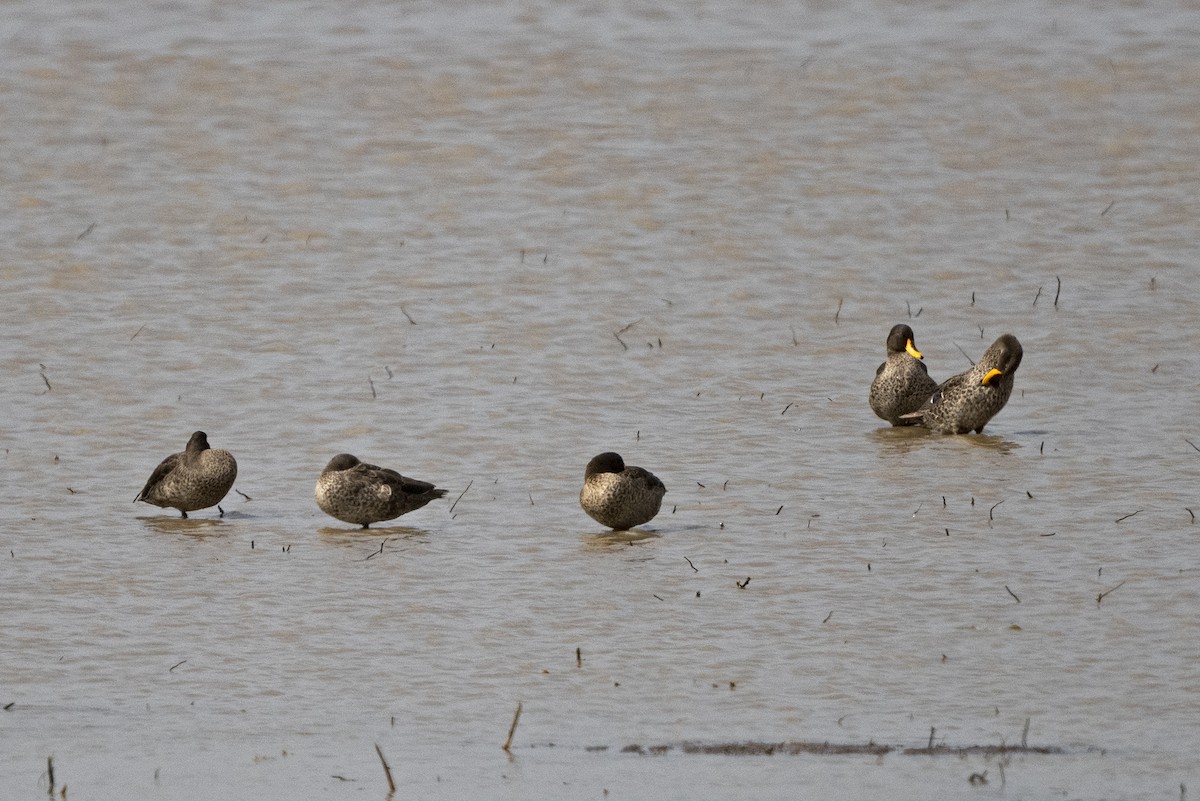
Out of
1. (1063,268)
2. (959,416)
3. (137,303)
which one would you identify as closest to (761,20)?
(1063,268)

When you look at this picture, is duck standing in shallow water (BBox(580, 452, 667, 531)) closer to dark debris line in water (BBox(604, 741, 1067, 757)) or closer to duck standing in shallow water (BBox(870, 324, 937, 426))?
duck standing in shallow water (BBox(870, 324, 937, 426))

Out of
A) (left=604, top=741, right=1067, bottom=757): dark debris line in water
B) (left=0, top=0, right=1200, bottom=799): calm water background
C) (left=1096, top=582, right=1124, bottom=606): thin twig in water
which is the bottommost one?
(left=0, top=0, right=1200, bottom=799): calm water background

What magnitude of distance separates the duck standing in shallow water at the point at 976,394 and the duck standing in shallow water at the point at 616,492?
3286mm

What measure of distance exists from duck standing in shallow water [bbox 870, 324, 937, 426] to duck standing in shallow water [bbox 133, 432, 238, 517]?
14.8ft

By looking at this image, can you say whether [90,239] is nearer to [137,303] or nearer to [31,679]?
[137,303]

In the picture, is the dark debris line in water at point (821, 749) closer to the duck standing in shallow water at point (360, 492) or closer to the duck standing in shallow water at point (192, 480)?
the duck standing in shallow water at point (360, 492)

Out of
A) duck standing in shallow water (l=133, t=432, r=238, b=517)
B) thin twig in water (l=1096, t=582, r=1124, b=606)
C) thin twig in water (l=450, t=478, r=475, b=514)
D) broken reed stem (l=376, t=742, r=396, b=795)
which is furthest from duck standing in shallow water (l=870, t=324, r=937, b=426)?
broken reed stem (l=376, t=742, r=396, b=795)

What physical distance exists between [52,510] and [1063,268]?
30.6 ft

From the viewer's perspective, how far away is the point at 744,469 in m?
13.0

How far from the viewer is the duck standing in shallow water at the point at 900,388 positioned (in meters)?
14.2

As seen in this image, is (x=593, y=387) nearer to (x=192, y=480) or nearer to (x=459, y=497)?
(x=459, y=497)

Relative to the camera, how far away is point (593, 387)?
49.2 feet

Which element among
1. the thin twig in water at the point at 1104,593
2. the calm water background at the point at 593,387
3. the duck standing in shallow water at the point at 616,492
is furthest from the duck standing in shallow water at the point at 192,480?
the thin twig in water at the point at 1104,593

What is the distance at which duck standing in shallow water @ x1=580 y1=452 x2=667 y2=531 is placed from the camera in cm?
1141
